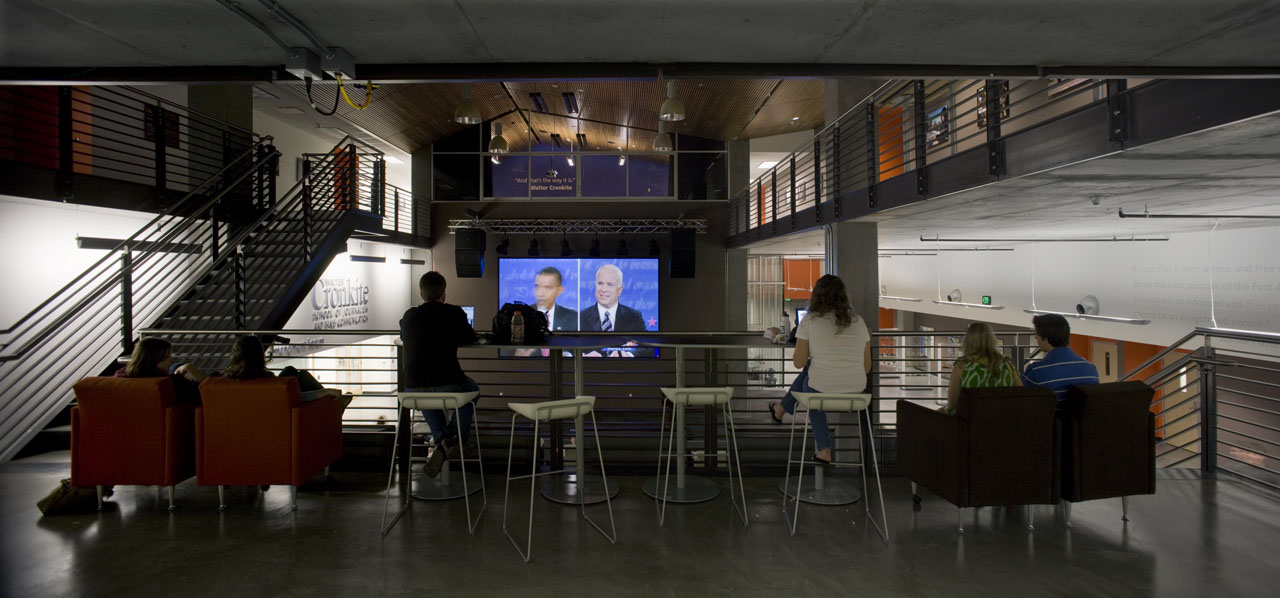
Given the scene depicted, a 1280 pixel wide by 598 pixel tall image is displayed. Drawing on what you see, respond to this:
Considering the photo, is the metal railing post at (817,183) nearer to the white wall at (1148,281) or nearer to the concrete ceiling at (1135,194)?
the concrete ceiling at (1135,194)

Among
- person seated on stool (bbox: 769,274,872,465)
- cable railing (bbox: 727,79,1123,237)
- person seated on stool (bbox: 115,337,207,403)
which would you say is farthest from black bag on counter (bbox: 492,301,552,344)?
cable railing (bbox: 727,79,1123,237)

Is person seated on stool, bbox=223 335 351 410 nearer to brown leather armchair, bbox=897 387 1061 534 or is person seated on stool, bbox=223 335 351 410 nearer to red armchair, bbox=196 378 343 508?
red armchair, bbox=196 378 343 508

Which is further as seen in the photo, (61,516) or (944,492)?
(61,516)

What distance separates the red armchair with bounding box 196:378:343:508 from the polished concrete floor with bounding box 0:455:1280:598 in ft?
0.81

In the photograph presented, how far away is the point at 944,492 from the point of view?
3.40m

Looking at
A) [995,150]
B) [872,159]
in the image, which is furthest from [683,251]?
[995,150]

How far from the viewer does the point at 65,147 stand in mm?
5648

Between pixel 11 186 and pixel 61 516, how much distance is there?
3237 mm

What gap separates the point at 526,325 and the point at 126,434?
2.54 meters

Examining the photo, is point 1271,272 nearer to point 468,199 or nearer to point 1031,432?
point 1031,432

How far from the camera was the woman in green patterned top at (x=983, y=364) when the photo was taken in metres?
3.49

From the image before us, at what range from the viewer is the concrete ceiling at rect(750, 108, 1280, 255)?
2.89m

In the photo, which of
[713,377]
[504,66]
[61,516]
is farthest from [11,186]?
[713,377]

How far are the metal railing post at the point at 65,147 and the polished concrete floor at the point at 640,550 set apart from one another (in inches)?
116
